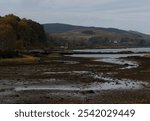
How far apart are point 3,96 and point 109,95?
7.27m

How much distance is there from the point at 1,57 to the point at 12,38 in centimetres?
3845

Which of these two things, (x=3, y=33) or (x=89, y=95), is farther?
(x=3, y=33)

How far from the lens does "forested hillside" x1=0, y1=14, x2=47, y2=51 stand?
113 meters

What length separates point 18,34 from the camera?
151375 mm

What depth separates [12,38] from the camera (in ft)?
380

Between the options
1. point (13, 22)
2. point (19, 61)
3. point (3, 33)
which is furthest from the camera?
point (13, 22)

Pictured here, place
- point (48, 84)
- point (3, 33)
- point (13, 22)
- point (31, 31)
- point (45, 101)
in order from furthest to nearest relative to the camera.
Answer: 1. point (31, 31)
2. point (13, 22)
3. point (3, 33)
4. point (48, 84)
5. point (45, 101)

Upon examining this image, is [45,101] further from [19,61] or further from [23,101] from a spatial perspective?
[19,61]

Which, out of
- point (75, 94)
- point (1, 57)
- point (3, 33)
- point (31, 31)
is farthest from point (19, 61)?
point (31, 31)

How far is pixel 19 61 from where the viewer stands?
74.9m

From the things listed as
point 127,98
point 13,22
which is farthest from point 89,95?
point 13,22

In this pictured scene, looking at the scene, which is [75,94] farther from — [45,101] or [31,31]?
[31,31]

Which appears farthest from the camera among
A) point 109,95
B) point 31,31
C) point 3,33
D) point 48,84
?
point 31,31

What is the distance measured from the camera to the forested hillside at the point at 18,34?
11288 centimetres
